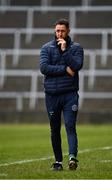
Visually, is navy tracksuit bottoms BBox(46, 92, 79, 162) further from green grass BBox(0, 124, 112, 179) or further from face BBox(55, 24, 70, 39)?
face BBox(55, 24, 70, 39)

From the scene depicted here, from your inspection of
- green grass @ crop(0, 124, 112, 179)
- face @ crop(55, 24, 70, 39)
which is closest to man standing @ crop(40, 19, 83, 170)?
face @ crop(55, 24, 70, 39)

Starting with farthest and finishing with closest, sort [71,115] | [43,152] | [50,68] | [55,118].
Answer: [43,152], [55,118], [71,115], [50,68]

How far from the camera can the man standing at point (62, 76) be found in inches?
535

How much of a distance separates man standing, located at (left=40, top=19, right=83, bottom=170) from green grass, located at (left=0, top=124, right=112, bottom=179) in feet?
1.94

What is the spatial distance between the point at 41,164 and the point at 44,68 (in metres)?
2.02

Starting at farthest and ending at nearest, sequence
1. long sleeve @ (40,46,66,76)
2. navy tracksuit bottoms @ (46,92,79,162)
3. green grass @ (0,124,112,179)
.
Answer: navy tracksuit bottoms @ (46,92,79,162)
long sleeve @ (40,46,66,76)
green grass @ (0,124,112,179)

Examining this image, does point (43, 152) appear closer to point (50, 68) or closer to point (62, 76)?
point (62, 76)

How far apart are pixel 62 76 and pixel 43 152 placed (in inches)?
209

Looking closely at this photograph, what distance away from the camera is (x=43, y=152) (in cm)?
1875

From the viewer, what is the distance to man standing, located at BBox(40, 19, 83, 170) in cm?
1359

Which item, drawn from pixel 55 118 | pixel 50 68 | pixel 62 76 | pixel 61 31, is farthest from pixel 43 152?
pixel 61 31

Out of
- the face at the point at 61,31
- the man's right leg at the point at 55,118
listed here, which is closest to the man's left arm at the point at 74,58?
the face at the point at 61,31

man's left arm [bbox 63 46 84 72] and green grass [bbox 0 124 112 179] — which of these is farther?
man's left arm [bbox 63 46 84 72]

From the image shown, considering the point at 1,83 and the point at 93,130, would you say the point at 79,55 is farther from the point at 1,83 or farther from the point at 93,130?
the point at 1,83
